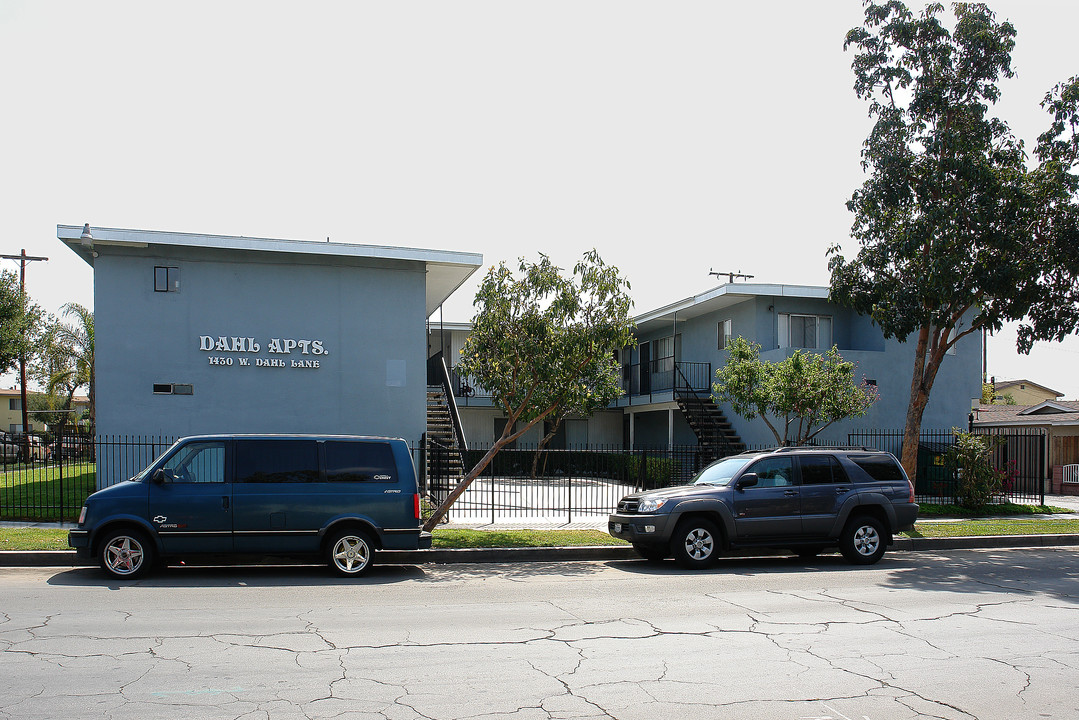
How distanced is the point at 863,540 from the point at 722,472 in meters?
2.35

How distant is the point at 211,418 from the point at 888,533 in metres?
14.1

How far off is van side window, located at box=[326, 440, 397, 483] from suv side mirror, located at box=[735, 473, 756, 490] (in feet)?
16.5

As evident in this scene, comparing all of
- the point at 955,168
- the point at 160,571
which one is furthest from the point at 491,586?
the point at 955,168

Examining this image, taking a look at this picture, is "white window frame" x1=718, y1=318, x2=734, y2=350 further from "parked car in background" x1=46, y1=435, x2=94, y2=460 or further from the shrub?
"parked car in background" x1=46, y1=435, x2=94, y2=460

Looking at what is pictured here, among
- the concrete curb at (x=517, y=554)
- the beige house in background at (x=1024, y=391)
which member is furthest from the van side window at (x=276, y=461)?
the beige house in background at (x=1024, y=391)

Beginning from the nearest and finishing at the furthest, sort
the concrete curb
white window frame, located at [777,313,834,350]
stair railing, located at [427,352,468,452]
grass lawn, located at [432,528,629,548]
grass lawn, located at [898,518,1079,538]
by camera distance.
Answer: the concrete curb, grass lawn, located at [432,528,629,548], grass lawn, located at [898,518,1079,538], stair railing, located at [427,352,468,452], white window frame, located at [777,313,834,350]

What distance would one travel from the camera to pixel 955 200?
16422 mm

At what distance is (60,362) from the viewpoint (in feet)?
173

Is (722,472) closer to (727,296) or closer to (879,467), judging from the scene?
(879,467)

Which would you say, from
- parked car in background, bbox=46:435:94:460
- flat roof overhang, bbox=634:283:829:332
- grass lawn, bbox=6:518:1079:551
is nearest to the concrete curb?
grass lawn, bbox=6:518:1079:551

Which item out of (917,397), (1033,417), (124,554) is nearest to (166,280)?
(124,554)

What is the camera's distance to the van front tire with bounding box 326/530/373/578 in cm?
1100

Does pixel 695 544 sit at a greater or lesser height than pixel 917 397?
lesser

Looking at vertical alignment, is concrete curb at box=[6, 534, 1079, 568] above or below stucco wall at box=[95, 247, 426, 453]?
below
